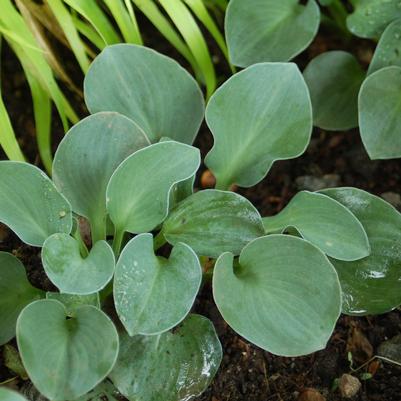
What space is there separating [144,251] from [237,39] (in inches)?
18.8

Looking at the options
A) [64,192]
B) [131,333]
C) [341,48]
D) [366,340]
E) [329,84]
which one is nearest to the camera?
[131,333]

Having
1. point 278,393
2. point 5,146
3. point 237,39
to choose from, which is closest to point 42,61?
point 5,146

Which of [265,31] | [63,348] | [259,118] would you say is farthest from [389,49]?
[63,348]

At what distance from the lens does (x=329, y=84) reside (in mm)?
1363

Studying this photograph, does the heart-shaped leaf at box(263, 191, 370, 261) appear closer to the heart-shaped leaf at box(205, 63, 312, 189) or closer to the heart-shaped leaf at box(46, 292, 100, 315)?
the heart-shaped leaf at box(205, 63, 312, 189)

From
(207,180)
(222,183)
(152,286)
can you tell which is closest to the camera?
(152,286)

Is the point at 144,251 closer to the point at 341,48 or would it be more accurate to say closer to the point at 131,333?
the point at 131,333

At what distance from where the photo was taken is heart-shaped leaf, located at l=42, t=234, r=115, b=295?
0.95m

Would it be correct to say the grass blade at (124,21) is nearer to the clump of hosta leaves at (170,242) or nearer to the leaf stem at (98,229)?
the clump of hosta leaves at (170,242)

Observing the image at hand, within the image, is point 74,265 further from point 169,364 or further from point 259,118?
point 259,118

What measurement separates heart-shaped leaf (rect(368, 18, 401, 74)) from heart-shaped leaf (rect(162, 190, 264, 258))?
1.41 feet

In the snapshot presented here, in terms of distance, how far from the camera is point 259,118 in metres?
1.12

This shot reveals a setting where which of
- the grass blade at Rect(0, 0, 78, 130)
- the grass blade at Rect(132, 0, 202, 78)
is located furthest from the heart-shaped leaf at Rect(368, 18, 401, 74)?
the grass blade at Rect(0, 0, 78, 130)

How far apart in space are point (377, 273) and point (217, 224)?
269 millimetres
